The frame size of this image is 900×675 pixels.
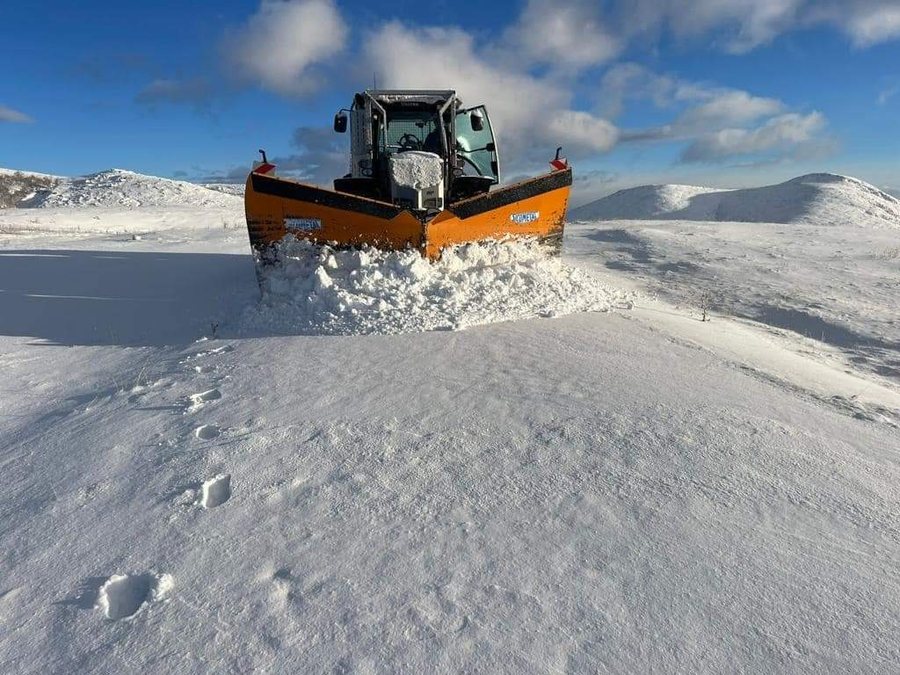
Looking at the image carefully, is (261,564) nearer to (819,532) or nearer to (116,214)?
(819,532)

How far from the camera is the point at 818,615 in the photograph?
5.52 ft

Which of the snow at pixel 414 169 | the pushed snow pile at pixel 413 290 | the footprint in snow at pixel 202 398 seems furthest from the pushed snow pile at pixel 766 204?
the footprint in snow at pixel 202 398

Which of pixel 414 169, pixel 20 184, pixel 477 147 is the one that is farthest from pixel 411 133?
pixel 20 184

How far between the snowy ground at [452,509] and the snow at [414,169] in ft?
8.97

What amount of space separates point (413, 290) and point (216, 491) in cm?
289

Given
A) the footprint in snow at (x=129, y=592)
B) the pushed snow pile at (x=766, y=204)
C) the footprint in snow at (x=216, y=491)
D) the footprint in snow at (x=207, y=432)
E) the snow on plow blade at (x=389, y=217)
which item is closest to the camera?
the footprint in snow at (x=129, y=592)

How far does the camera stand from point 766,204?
48719 mm

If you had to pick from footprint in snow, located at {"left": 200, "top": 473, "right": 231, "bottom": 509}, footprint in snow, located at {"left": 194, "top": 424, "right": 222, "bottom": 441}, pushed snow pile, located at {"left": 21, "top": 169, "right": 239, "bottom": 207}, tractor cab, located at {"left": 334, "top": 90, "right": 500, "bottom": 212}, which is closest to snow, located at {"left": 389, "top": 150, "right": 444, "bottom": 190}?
tractor cab, located at {"left": 334, "top": 90, "right": 500, "bottom": 212}

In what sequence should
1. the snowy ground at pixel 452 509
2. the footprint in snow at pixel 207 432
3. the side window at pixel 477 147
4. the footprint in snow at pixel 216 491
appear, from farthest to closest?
the side window at pixel 477 147
the footprint in snow at pixel 207 432
the footprint in snow at pixel 216 491
the snowy ground at pixel 452 509

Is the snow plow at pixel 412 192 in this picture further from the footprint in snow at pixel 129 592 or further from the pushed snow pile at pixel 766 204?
the pushed snow pile at pixel 766 204

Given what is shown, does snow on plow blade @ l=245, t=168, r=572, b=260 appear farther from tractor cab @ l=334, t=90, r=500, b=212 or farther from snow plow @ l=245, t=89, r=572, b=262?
tractor cab @ l=334, t=90, r=500, b=212

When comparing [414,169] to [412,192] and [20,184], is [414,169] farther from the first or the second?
[20,184]

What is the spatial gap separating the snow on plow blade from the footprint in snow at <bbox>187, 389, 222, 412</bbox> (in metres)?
2.53

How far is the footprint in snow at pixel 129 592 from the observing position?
1790 mm
